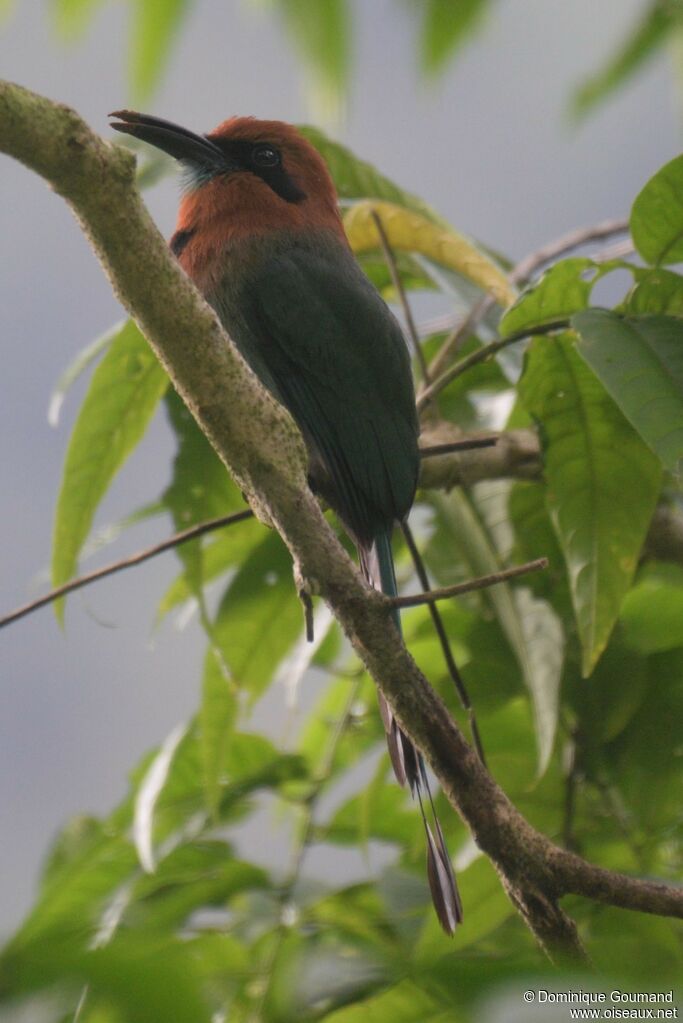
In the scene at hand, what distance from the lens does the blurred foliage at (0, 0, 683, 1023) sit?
139 cm

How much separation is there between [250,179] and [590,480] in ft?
3.22

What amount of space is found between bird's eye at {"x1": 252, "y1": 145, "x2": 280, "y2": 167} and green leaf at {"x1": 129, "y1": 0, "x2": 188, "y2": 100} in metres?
1.14

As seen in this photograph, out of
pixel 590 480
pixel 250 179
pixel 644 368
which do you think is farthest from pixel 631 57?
pixel 250 179

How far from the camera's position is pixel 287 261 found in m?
1.92

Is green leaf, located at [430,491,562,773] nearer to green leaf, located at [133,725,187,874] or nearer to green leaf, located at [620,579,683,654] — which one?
green leaf, located at [620,579,683,654]

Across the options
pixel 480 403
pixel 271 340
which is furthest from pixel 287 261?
pixel 480 403

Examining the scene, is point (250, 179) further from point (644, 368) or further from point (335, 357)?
point (644, 368)

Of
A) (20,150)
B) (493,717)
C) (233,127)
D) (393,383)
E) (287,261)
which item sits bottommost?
(493,717)

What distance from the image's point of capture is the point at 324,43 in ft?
3.07

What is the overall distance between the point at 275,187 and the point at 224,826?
113 centimetres

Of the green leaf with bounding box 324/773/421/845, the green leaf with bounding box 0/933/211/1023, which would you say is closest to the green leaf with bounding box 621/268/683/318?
the green leaf with bounding box 324/773/421/845

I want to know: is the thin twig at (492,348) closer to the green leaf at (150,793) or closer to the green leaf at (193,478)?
the green leaf at (193,478)

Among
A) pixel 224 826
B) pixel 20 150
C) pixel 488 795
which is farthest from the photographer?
pixel 224 826

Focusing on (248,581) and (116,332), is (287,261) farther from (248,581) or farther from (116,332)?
(248,581)
